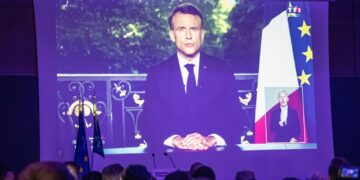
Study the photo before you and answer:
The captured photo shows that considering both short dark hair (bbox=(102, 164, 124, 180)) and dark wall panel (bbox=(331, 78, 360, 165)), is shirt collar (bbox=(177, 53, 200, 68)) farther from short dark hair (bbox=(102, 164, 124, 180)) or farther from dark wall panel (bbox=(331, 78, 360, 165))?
short dark hair (bbox=(102, 164, 124, 180))

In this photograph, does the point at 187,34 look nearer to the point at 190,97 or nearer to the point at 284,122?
the point at 190,97

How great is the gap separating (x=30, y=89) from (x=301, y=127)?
3547 mm

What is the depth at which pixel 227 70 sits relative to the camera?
7285 millimetres

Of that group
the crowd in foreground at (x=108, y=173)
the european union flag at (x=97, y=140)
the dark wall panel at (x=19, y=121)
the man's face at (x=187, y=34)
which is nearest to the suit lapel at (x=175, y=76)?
the man's face at (x=187, y=34)

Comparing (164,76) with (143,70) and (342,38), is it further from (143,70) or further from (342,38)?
(342,38)

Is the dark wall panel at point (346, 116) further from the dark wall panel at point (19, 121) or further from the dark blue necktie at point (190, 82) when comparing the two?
the dark wall panel at point (19, 121)

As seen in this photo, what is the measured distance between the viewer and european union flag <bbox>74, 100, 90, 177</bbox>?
20.6 ft

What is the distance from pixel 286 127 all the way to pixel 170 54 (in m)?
1.80

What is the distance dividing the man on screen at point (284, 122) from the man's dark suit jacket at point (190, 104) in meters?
0.52

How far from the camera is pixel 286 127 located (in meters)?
7.40

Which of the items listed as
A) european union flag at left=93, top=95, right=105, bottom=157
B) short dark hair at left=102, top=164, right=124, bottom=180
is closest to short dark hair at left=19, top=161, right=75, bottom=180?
short dark hair at left=102, top=164, right=124, bottom=180

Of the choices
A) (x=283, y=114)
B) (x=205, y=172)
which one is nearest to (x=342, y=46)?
(x=283, y=114)

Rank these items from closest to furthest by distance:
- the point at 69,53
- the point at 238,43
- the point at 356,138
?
the point at 69,53 < the point at 238,43 < the point at 356,138

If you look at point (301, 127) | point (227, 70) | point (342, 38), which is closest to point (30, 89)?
point (227, 70)
